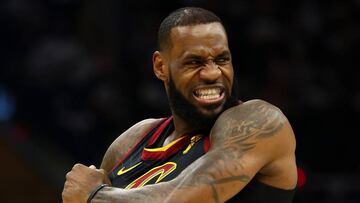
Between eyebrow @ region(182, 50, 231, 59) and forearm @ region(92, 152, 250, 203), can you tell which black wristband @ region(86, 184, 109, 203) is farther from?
eyebrow @ region(182, 50, 231, 59)

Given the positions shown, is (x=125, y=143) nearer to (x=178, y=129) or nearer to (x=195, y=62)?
(x=178, y=129)

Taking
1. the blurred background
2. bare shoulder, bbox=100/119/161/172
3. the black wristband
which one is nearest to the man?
the black wristband

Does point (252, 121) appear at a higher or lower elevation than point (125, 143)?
higher

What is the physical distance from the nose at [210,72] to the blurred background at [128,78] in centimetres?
435

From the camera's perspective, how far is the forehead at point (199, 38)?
3.75m

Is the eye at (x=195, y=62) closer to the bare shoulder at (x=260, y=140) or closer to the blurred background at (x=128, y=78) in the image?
the bare shoulder at (x=260, y=140)

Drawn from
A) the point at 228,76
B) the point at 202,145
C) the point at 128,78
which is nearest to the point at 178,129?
the point at 202,145

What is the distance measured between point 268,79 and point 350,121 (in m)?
1.15

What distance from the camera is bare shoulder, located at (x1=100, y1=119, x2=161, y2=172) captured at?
4.48m

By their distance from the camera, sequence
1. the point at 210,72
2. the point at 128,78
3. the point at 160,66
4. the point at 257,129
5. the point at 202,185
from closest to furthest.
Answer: the point at 202,185, the point at 257,129, the point at 210,72, the point at 160,66, the point at 128,78

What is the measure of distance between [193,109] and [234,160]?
474mm

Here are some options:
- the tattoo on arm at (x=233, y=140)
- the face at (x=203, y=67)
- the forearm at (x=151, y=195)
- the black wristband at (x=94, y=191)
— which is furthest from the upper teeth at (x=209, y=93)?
the black wristband at (x=94, y=191)

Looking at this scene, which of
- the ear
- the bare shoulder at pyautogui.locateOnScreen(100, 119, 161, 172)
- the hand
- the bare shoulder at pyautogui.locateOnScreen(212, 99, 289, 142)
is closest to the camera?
the bare shoulder at pyautogui.locateOnScreen(212, 99, 289, 142)

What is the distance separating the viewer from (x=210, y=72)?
3.74 metres
